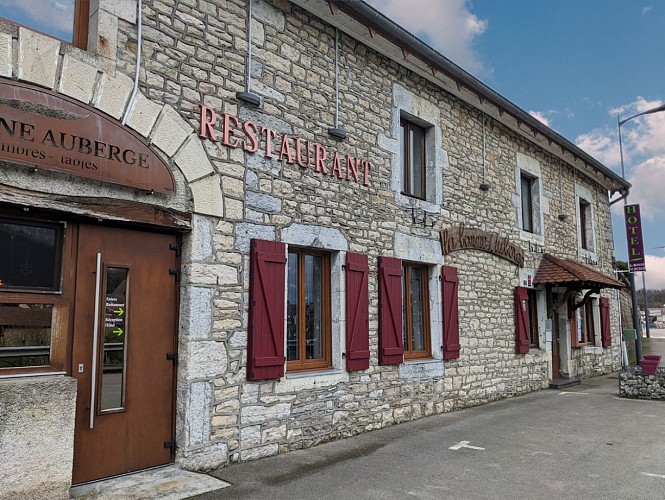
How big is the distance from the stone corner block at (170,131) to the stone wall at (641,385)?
27.2 feet

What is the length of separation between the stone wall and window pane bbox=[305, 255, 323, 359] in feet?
19.9

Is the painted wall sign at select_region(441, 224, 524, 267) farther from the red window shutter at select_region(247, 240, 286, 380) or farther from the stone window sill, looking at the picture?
the red window shutter at select_region(247, 240, 286, 380)

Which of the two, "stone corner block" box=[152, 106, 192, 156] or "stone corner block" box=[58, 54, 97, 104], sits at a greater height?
"stone corner block" box=[58, 54, 97, 104]

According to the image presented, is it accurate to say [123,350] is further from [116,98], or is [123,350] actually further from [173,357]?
[116,98]

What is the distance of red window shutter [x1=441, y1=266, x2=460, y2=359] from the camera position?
7.34m

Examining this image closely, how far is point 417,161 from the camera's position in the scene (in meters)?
7.68

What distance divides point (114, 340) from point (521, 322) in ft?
23.5

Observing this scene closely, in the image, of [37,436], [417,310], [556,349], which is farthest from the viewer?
[556,349]

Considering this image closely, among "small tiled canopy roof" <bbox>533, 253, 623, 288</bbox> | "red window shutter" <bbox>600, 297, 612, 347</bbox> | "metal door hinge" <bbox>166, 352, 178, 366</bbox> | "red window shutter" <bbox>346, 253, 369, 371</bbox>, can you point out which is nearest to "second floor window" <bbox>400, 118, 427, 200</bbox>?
"red window shutter" <bbox>346, 253, 369, 371</bbox>

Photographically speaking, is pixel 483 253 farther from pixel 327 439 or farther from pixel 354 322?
pixel 327 439

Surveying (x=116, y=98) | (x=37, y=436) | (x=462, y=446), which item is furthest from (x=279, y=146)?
(x=462, y=446)

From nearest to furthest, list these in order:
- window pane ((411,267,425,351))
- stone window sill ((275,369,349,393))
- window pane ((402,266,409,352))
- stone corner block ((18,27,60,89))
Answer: stone corner block ((18,27,60,89)) → stone window sill ((275,369,349,393)) → window pane ((402,266,409,352)) → window pane ((411,267,425,351))

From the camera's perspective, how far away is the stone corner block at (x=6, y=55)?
3602 mm

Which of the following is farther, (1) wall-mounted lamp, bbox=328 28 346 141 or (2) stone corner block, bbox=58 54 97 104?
(1) wall-mounted lamp, bbox=328 28 346 141
